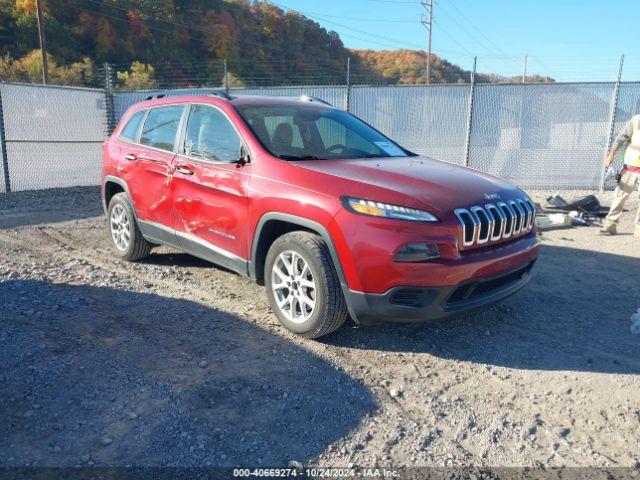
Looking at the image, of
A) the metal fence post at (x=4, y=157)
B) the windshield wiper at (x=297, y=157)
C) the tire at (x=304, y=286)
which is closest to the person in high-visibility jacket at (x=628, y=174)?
the windshield wiper at (x=297, y=157)

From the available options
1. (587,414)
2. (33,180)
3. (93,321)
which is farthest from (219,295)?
(33,180)

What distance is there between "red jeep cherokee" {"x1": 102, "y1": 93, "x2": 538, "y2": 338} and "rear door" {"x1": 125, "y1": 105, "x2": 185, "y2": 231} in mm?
18

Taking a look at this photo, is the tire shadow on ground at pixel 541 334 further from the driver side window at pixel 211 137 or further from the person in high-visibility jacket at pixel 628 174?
the person in high-visibility jacket at pixel 628 174

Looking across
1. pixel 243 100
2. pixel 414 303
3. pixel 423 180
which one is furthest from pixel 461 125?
pixel 414 303

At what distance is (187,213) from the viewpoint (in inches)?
185

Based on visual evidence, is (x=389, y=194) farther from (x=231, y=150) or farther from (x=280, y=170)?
(x=231, y=150)

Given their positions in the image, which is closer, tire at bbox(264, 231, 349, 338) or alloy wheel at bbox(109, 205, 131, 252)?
tire at bbox(264, 231, 349, 338)

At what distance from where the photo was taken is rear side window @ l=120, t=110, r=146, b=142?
18.5 feet

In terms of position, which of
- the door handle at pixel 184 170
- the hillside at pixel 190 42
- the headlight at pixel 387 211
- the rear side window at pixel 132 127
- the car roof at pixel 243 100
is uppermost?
the hillside at pixel 190 42

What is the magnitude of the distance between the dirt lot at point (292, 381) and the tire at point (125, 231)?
63 centimetres

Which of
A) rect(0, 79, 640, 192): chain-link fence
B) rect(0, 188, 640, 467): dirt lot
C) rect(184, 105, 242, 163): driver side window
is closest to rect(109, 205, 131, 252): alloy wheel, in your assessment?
rect(0, 188, 640, 467): dirt lot

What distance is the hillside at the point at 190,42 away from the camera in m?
40.2

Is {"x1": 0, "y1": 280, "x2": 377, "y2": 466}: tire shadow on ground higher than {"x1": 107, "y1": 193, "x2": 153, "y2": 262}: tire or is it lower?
lower

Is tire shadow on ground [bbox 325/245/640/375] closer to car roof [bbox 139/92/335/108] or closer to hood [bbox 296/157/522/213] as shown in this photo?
hood [bbox 296/157/522/213]
